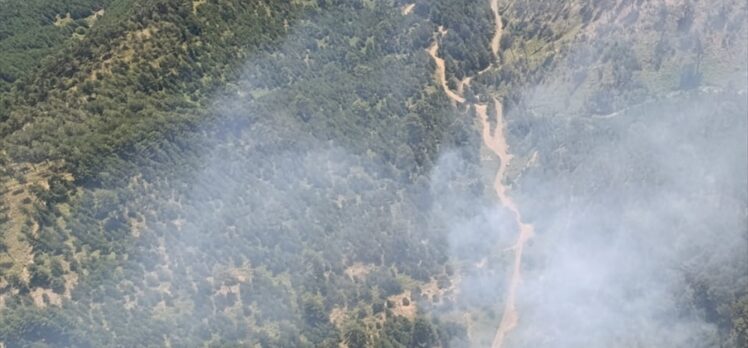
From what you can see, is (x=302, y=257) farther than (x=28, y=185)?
Yes

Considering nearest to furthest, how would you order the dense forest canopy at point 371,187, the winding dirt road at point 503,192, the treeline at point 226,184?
1. the treeline at point 226,184
2. the dense forest canopy at point 371,187
3. the winding dirt road at point 503,192

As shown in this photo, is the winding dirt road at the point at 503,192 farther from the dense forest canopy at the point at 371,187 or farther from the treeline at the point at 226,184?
the treeline at the point at 226,184

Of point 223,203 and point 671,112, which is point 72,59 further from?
point 671,112

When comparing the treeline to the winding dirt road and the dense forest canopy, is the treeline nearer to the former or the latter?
the dense forest canopy

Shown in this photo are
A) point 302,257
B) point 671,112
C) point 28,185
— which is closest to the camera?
point 28,185

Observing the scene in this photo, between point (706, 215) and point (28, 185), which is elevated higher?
point (28, 185)

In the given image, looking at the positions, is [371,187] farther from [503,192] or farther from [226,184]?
[226,184]

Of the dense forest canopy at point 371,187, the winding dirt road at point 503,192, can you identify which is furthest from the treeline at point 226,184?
the winding dirt road at point 503,192

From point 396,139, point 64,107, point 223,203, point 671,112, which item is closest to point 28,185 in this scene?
point 64,107
